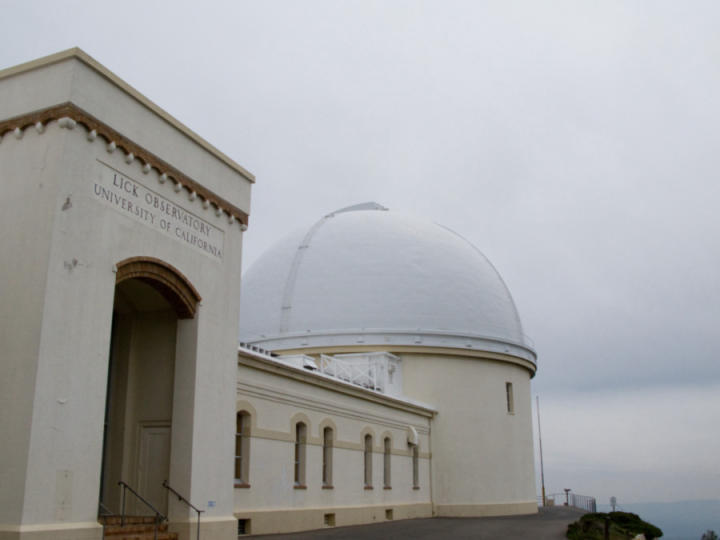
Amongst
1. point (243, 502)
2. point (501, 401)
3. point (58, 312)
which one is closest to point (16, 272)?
point (58, 312)

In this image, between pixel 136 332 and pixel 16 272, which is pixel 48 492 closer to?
pixel 16 272

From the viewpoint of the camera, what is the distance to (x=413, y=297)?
3002 cm

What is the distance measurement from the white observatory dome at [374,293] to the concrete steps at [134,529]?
15975 millimetres

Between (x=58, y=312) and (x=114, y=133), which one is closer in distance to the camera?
(x=58, y=312)

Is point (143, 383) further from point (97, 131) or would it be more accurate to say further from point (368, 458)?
point (368, 458)

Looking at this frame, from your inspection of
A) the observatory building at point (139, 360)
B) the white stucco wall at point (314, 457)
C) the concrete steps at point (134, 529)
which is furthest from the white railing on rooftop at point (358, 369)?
the concrete steps at point (134, 529)

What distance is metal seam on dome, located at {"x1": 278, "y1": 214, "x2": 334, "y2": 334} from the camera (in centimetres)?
2978

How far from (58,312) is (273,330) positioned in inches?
753

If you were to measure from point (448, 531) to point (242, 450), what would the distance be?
6.83m

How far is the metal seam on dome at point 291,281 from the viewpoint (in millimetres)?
29781

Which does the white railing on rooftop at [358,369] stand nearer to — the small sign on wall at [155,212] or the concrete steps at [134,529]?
the small sign on wall at [155,212]

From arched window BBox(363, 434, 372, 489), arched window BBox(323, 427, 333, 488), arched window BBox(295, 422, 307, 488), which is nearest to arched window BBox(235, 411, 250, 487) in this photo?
arched window BBox(295, 422, 307, 488)

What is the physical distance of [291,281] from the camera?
30672 mm

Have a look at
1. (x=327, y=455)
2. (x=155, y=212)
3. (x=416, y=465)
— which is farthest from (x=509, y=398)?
(x=155, y=212)
